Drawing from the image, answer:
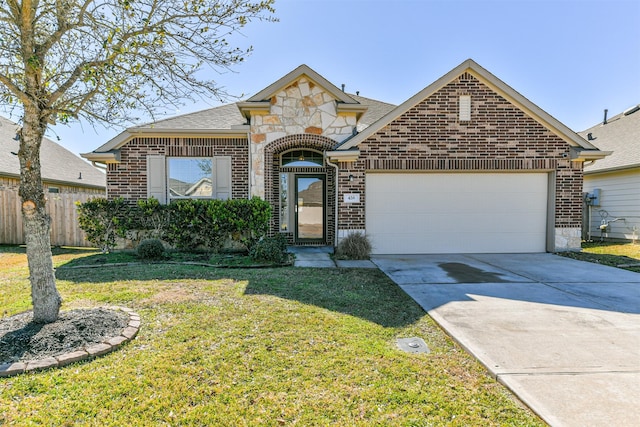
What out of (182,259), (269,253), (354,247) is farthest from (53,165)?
(354,247)

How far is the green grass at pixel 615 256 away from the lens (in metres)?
7.86

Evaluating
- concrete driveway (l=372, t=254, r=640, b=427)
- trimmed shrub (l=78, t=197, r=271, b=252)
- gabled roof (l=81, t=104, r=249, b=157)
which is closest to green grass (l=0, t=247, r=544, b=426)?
concrete driveway (l=372, t=254, r=640, b=427)

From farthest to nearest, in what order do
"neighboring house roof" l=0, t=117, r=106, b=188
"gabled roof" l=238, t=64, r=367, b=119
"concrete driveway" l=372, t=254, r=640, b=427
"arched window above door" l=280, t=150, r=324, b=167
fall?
"neighboring house roof" l=0, t=117, r=106, b=188
"arched window above door" l=280, t=150, r=324, b=167
"gabled roof" l=238, t=64, r=367, b=119
"concrete driveway" l=372, t=254, r=640, b=427

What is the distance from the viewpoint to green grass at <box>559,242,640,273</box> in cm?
786

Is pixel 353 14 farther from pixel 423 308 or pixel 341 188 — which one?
pixel 423 308

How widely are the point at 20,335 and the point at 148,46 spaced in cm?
343

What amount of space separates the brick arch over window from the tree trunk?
6.32 m

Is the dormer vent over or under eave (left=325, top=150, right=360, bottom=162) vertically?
over

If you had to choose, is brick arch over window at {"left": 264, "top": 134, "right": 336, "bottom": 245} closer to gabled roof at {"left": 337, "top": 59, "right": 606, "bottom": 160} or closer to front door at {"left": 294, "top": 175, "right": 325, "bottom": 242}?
front door at {"left": 294, "top": 175, "right": 325, "bottom": 242}

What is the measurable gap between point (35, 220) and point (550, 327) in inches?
233

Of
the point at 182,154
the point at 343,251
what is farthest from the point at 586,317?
the point at 182,154

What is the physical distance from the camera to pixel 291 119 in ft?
32.5

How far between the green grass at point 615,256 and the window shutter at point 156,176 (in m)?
11.3

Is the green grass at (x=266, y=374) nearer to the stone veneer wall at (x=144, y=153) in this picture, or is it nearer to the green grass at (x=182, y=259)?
the green grass at (x=182, y=259)
